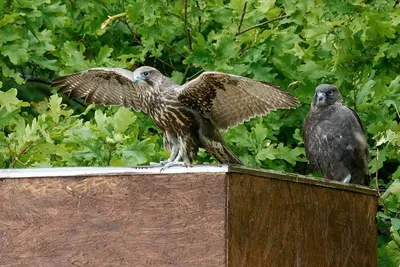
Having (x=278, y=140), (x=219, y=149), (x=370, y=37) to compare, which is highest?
(x=370, y=37)

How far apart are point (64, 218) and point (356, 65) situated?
8.16 feet

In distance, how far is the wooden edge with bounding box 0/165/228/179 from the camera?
3852 mm

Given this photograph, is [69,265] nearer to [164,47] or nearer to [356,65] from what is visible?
[356,65]

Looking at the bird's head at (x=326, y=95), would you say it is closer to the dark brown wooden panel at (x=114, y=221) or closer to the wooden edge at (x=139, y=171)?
the wooden edge at (x=139, y=171)

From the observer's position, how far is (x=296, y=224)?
4289mm

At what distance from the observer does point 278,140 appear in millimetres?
6738

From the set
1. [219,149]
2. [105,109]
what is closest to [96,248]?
[219,149]

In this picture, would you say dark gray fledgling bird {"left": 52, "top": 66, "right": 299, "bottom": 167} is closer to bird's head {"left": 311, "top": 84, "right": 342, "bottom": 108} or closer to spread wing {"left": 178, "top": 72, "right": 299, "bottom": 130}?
spread wing {"left": 178, "top": 72, "right": 299, "bottom": 130}

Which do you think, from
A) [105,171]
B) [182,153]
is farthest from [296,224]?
[182,153]

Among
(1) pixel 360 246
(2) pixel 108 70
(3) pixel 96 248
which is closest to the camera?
(3) pixel 96 248

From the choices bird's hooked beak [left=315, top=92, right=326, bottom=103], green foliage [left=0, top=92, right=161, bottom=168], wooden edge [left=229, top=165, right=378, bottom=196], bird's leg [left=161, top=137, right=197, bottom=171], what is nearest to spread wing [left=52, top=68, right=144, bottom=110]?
green foliage [left=0, top=92, right=161, bottom=168]

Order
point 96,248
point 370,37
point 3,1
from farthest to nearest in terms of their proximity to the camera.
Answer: point 3,1
point 370,37
point 96,248

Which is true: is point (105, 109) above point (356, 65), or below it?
below

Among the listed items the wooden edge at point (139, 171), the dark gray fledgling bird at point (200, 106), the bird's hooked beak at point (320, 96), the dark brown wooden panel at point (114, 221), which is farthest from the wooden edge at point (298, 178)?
the bird's hooked beak at point (320, 96)
